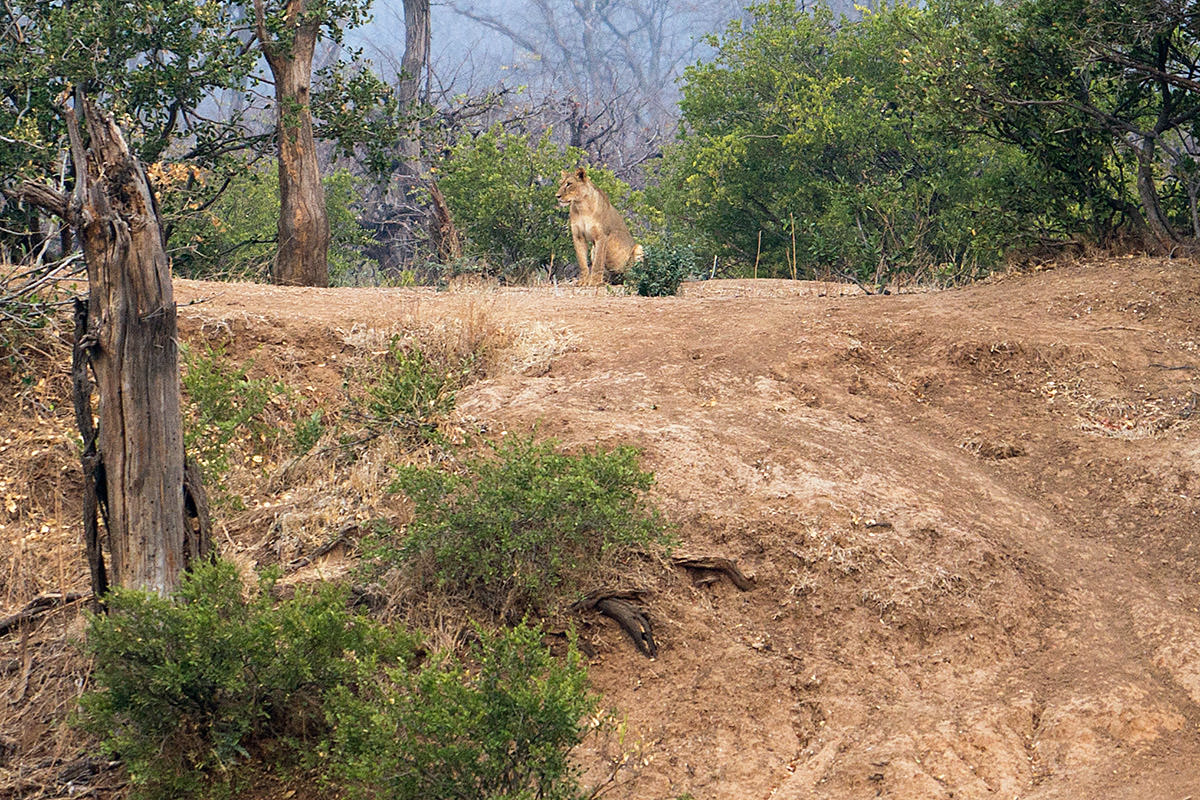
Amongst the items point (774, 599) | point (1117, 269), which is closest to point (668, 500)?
point (774, 599)

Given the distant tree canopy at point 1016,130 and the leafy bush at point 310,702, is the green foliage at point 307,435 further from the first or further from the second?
the distant tree canopy at point 1016,130

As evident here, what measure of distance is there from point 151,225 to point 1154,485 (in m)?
5.29

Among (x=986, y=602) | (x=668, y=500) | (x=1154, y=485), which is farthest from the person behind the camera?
(x=1154, y=485)

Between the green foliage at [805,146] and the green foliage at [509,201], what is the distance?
2741 mm

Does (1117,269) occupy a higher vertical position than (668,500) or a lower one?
higher

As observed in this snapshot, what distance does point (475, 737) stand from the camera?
390 centimetres

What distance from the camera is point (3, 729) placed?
486cm

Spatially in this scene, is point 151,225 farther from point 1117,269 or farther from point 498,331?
point 1117,269

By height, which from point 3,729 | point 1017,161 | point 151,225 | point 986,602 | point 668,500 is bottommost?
point 3,729

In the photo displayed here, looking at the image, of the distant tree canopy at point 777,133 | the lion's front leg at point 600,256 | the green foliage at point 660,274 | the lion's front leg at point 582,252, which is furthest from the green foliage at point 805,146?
the green foliage at point 660,274

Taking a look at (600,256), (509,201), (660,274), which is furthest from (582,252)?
(509,201)

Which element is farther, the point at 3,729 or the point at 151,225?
the point at 3,729

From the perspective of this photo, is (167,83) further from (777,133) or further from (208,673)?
(777,133)

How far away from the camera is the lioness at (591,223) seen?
12.2 m
